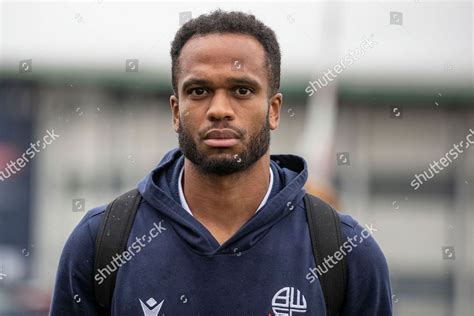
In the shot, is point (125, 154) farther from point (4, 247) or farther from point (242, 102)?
point (242, 102)

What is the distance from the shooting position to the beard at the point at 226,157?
12.9 feet

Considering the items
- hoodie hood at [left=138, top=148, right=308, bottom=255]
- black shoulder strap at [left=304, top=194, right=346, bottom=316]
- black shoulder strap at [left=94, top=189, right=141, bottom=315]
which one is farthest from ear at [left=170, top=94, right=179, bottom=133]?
black shoulder strap at [left=304, top=194, right=346, bottom=316]

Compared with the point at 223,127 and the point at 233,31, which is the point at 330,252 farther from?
the point at 233,31

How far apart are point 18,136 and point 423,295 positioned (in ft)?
43.6

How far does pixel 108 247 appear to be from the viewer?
3949 millimetres

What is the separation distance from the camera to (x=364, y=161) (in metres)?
32.7

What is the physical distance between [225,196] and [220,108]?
0.38m

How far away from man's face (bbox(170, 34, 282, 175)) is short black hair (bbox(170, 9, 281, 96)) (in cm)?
3

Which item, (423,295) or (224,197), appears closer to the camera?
(224,197)

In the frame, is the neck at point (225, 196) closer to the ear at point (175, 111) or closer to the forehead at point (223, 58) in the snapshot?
the ear at point (175, 111)

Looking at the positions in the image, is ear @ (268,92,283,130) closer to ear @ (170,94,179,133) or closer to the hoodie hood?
the hoodie hood

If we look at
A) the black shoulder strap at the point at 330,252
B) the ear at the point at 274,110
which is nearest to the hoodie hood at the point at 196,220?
the black shoulder strap at the point at 330,252

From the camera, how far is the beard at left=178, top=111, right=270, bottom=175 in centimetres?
394

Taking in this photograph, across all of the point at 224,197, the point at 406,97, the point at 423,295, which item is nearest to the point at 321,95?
the point at 406,97
